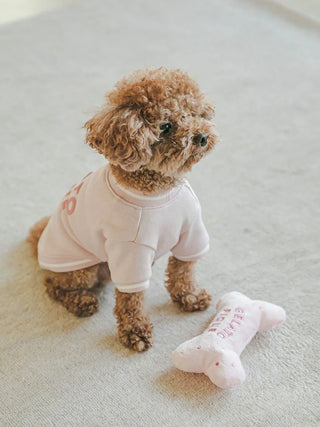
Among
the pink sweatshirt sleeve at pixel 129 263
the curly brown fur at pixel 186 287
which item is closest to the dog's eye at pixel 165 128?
the pink sweatshirt sleeve at pixel 129 263

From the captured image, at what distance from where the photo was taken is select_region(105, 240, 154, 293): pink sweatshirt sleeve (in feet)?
3.91

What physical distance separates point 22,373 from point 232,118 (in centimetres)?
128

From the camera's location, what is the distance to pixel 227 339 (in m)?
1.23

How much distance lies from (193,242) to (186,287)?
0.52 feet

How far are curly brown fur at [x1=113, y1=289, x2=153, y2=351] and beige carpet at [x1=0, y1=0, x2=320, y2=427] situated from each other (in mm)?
27

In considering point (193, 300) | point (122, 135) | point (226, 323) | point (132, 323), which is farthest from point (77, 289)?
point (122, 135)

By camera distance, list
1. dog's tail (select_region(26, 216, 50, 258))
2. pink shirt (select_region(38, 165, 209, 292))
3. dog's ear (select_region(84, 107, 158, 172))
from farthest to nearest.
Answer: dog's tail (select_region(26, 216, 50, 258)) < pink shirt (select_region(38, 165, 209, 292)) < dog's ear (select_region(84, 107, 158, 172))

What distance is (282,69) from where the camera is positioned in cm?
238

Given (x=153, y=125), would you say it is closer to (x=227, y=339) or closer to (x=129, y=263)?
(x=129, y=263)

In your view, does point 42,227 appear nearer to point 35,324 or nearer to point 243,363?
point 35,324

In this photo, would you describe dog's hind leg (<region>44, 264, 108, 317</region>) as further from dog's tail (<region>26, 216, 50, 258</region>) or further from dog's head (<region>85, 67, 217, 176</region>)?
dog's head (<region>85, 67, 217, 176</region>)

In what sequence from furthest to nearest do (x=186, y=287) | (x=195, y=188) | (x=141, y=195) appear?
(x=195, y=188), (x=186, y=287), (x=141, y=195)

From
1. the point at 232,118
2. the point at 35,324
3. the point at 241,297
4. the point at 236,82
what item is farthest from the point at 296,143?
the point at 35,324

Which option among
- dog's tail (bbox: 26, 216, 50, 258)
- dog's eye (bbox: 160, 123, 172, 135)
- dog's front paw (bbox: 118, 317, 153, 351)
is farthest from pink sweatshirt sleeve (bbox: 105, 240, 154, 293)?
dog's tail (bbox: 26, 216, 50, 258)
